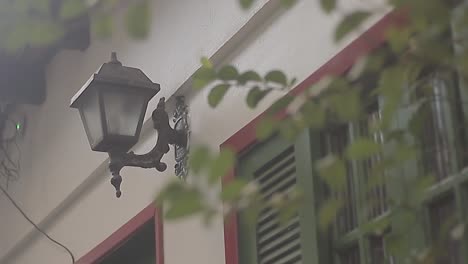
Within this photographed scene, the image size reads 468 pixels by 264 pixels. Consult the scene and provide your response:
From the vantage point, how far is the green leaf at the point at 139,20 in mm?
1438

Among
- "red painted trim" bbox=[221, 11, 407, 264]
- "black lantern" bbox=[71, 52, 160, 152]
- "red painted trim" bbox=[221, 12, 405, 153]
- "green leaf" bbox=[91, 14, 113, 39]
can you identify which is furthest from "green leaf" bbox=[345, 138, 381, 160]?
"black lantern" bbox=[71, 52, 160, 152]

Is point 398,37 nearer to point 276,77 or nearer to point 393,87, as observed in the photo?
point 393,87

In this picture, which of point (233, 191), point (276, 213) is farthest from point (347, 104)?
point (276, 213)

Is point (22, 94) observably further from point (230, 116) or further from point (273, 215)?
point (273, 215)

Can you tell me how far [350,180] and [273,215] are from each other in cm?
46

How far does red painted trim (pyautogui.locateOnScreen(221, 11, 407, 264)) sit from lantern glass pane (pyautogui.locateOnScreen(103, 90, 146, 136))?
1.34 ft

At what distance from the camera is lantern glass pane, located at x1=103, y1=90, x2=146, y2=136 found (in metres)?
3.93

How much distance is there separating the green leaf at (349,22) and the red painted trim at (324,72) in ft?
2.48

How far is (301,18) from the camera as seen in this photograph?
135 inches

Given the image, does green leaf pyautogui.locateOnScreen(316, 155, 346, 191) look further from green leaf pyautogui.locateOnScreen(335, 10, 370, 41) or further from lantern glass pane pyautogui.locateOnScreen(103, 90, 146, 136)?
lantern glass pane pyautogui.locateOnScreen(103, 90, 146, 136)

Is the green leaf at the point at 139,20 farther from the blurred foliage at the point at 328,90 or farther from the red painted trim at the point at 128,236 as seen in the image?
the red painted trim at the point at 128,236

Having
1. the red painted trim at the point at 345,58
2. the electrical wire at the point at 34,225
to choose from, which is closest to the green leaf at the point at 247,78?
the red painted trim at the point at 345,58

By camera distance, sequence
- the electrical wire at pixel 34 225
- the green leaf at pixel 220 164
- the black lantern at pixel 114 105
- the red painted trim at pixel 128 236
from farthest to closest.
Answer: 1. the electrical wire at pixel 34 225
2. the red painted trim at pixel 128 236
3. the black lantern at pixel 114 105
4. the green leaf at pixel 220 164

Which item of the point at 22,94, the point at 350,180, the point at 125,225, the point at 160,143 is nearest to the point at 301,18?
the point at 350,180
